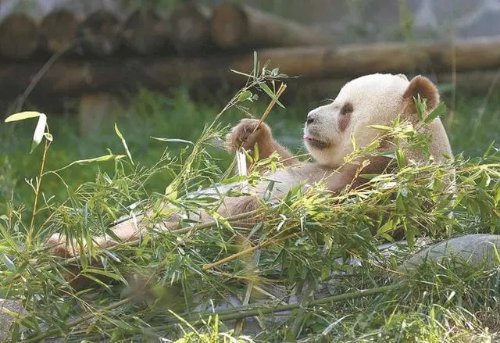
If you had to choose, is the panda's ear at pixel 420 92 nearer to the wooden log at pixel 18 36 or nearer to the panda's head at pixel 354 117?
the panda's head at pixel 354 117

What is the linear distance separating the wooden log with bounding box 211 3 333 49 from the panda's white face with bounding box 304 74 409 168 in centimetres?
457

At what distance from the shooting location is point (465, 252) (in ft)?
12.0

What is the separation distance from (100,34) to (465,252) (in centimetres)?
598

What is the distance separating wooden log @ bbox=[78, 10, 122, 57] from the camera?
909 cm

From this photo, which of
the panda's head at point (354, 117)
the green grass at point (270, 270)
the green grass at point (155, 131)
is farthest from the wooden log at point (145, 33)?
the green grass at point (270, 270)

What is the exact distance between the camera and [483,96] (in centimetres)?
904

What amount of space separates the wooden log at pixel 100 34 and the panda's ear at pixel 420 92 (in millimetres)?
5043

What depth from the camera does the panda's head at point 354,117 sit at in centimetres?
455

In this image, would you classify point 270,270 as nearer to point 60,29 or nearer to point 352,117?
point 352,117

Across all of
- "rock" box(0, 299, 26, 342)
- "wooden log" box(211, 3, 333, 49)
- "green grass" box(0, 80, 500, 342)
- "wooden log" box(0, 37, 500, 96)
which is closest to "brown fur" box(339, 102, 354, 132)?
"green grass" box(0, 80, 500, 342)

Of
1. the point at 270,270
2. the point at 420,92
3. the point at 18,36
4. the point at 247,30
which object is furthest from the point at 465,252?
the point at 18,36

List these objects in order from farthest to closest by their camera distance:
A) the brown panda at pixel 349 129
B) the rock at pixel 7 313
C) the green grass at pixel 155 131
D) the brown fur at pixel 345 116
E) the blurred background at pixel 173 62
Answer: the blurred background at pixel 173 62 → the green grass at pixel 155 131 → the brown fur at pixel 345 116 → the brown panda at pixel 349 129 → the rock at pixel 7 313

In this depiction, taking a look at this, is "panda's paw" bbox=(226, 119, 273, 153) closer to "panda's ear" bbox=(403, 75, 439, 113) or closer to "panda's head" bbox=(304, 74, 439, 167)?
"panda's head" bbox=(304, 74, 439, 167)

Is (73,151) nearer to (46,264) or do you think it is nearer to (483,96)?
(483,96)
